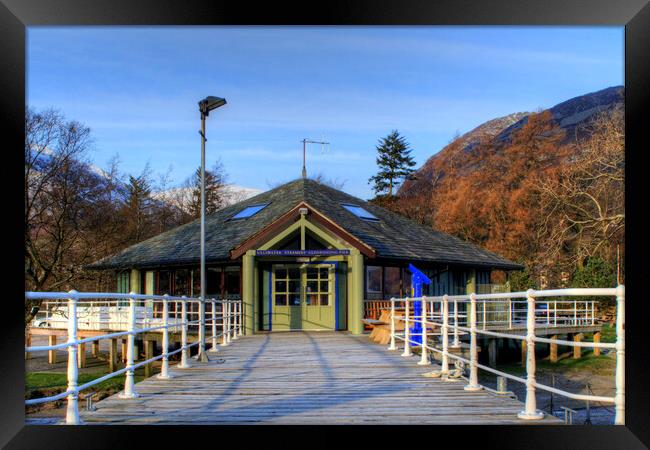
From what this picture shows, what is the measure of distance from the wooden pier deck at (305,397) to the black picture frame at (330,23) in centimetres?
30

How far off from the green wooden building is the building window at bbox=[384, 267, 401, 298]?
3cm

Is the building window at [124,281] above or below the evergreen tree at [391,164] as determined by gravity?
below

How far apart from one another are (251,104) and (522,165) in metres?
14.7

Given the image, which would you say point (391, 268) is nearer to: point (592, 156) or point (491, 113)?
point (592, 156)

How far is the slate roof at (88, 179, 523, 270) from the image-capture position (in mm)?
19938

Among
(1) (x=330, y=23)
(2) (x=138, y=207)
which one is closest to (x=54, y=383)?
(1) (x=330, y=23)

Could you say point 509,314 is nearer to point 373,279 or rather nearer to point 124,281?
point 373,279

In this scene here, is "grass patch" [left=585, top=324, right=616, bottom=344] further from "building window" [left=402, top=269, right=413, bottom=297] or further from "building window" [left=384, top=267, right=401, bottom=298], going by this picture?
"building window" [left=384, top=267, right=401, bottom=298]

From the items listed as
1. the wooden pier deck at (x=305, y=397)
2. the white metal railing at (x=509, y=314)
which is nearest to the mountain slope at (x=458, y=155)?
the white metal railing at (x=509, y=314)

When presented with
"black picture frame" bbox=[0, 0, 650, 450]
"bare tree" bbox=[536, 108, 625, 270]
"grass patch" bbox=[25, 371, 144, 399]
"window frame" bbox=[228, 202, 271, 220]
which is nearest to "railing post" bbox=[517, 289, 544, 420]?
"black picture frame" bbox=[0, 0, 650, 450]

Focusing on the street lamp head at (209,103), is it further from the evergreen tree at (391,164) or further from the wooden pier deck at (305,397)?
the evergreen tree at (391,164)

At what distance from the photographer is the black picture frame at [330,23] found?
5266mm

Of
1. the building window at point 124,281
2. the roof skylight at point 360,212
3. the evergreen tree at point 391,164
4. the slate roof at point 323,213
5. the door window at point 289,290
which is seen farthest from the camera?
the evergreen tree at point 391,164

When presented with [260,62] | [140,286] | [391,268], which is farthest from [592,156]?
[140,286]
